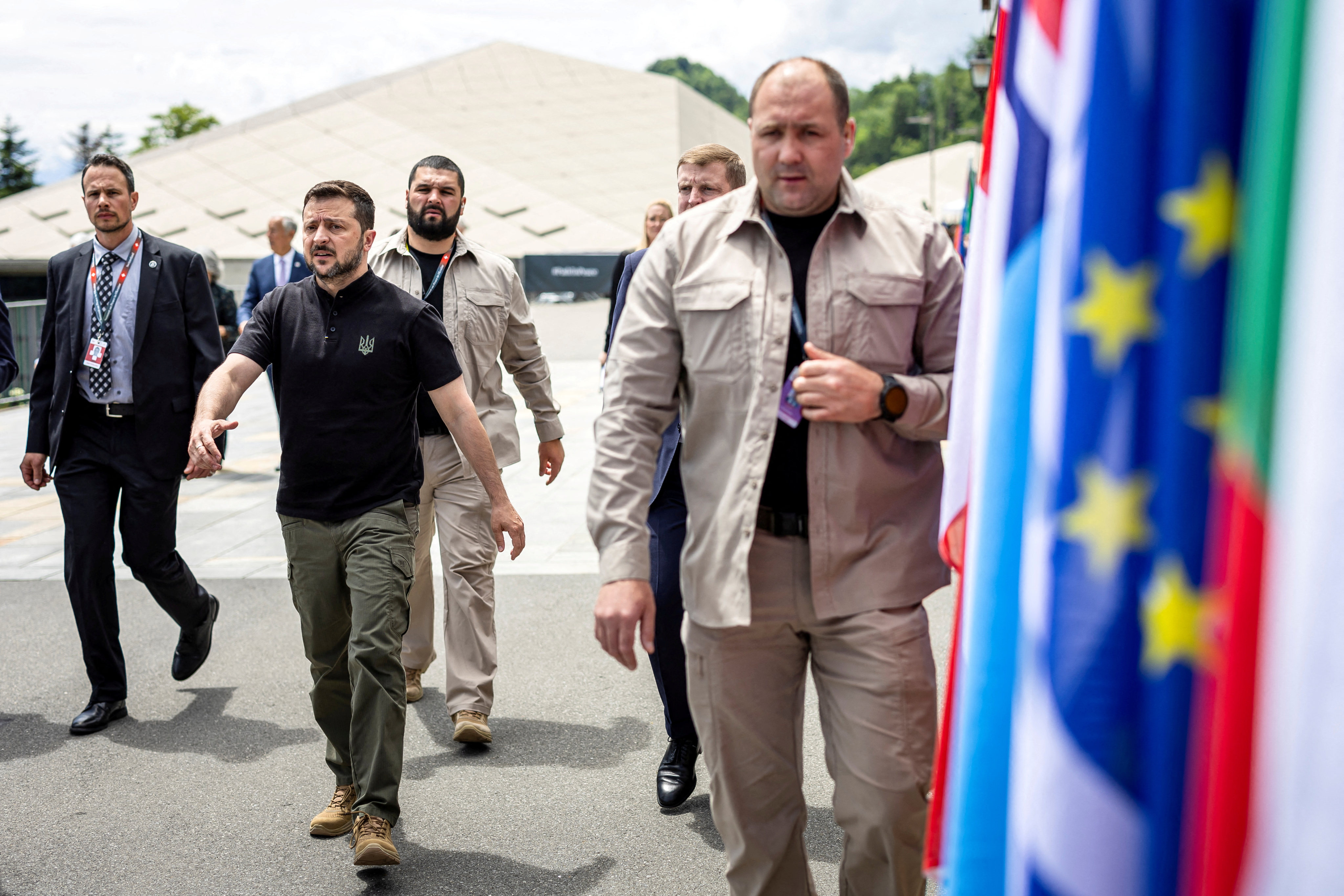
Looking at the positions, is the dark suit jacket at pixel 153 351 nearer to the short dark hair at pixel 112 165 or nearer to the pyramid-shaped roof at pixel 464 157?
the short dark hair at pixel 112 165

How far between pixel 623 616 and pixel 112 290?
3607 mm

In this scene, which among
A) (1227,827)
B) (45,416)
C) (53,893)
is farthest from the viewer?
(45,416)

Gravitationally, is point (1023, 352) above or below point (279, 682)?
above

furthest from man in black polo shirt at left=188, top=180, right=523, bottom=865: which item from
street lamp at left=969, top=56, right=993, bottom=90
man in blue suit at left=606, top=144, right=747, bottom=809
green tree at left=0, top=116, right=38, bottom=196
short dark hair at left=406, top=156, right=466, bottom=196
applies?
green tree at left=0, top=116, right=38, bottom=196

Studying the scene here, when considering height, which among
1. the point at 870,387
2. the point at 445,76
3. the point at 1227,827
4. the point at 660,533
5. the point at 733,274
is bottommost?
the point at 660,533

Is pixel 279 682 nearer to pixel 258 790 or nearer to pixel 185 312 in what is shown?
pixel 258 790

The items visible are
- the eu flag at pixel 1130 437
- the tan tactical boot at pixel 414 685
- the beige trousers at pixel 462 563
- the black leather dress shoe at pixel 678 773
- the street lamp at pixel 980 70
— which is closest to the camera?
the eu flag at pixel 1130 437

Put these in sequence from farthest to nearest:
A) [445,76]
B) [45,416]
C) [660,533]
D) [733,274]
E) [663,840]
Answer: [445,76], [45,416], [660,533], [663,840], [733,274]

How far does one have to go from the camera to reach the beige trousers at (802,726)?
274 centimetres

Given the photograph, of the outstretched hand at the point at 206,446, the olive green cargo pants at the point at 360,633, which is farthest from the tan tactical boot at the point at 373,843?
the outstretched hand at the point at 206,446

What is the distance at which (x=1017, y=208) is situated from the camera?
1.64 metres

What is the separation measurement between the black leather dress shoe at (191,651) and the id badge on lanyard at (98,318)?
119 centimetres

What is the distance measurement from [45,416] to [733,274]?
374 cm

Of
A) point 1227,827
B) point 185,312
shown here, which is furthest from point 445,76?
point 1227,827
